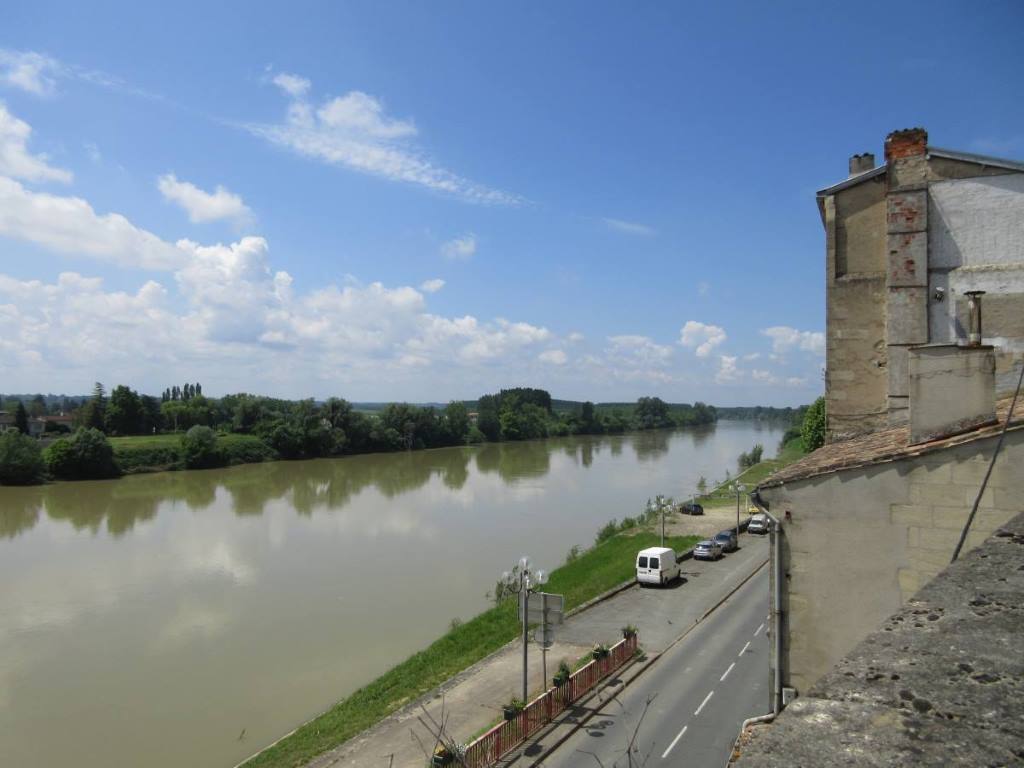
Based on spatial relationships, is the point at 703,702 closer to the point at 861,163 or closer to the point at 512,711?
the point at 512,711

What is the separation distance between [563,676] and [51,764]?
10432 millimetres

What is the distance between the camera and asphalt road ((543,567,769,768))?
10.8 meters

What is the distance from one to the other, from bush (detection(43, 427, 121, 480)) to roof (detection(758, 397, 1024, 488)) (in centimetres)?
6431

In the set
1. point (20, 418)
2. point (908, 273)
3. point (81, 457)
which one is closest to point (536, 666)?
point (908, 273)

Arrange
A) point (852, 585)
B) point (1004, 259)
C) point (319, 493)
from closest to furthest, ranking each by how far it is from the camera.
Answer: point (852, 585) → point (1004, 259) → point (319, 493)

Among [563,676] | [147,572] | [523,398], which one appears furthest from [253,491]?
[523,398]

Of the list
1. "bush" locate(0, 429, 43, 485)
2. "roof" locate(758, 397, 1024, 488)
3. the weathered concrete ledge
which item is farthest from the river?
the weathered concrete ledge

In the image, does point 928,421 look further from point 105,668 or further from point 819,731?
point 105,668

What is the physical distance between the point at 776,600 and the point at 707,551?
70.2 ft

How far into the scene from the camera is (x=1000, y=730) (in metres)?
1.68

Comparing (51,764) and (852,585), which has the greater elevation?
(852,585)

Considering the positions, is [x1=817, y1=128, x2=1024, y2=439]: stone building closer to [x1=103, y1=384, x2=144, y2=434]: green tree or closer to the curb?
the curb

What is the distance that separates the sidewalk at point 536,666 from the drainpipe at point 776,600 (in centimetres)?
382

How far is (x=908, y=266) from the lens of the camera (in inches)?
352
